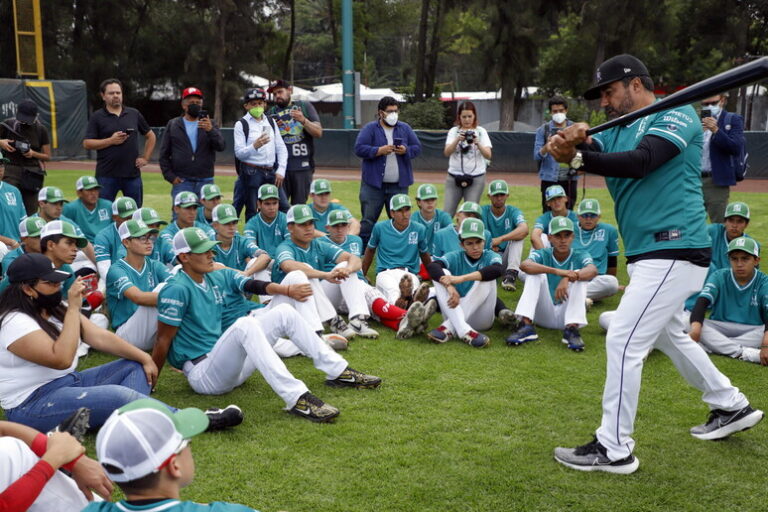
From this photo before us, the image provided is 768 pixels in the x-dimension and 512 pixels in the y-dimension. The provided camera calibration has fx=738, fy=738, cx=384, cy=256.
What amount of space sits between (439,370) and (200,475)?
7.85ft

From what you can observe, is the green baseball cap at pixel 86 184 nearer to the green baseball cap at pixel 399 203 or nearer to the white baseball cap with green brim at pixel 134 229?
the white baseball cap with green brim at pixel 134 229

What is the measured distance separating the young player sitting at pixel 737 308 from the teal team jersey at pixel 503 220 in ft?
9.42

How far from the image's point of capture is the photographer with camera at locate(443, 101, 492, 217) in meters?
9.70

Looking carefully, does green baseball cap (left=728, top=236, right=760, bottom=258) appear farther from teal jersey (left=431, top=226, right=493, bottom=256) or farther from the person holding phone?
the person holding phone

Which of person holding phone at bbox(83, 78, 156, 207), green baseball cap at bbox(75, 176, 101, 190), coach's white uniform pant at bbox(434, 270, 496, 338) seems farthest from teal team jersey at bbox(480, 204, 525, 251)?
green baseball cap at bbox(75, 176, 101, 190)

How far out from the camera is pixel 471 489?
4.11 metres

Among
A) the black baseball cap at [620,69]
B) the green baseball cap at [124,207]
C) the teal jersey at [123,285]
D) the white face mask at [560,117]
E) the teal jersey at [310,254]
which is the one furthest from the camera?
the white face mask at [560,117]

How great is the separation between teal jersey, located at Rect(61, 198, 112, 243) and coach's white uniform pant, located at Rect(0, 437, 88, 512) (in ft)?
18.8

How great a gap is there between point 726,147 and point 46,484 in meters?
7.83

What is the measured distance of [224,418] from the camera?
4.77m

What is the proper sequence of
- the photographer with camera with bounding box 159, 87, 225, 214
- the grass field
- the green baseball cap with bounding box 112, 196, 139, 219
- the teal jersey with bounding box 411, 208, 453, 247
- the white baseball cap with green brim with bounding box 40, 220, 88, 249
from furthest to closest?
the photographer with camera with bounding box 159, 87, 225, 214 → the teal jersey with bounding box 411, 208, 453, 247 → the green baseball cap with bounding box 112, 196, 139, 219 → the white baseball cap with green brim with bounding box 40, 220, 88, 249 → the grass field

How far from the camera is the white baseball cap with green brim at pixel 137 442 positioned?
229 cm

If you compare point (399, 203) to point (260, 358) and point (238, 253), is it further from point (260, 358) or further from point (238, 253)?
point (260, 358)

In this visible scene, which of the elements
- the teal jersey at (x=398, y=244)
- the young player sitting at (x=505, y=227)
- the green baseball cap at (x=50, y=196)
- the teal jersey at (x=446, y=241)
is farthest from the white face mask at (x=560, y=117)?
the green baseball cap at (x=50, y=196)
